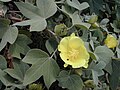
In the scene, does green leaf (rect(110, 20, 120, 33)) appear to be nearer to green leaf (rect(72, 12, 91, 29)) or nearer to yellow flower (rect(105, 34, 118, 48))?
yellow flower (rect(105, 34, 118, 48))

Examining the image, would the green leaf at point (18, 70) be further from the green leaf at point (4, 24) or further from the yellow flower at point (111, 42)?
the yellow flower at point (111, 42)

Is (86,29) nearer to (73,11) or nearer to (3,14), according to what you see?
(73,11)

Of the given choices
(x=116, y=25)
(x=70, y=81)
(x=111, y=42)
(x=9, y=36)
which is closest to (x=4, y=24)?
(x=9, y=36)

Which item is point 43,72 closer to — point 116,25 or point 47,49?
point 47,49

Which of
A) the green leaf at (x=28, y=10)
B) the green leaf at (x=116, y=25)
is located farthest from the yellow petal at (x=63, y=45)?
the green leaf at (x=116, y=25)

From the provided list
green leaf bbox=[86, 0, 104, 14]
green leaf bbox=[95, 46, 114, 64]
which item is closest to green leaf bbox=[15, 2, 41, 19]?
green leaf bbox=[95, 46, 114, 64]

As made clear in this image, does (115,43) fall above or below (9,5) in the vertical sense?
below

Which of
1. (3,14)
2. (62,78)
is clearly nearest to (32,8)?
(3,14)
